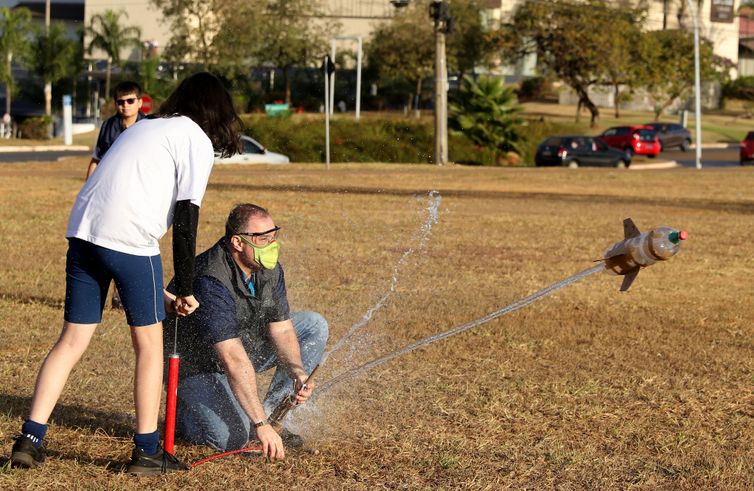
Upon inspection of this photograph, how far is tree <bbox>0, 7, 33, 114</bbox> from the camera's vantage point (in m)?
50.8

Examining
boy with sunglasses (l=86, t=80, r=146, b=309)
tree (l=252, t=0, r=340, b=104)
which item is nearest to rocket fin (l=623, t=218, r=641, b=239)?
boy with sunglasses (l=86, t=80, r=146, b=309)

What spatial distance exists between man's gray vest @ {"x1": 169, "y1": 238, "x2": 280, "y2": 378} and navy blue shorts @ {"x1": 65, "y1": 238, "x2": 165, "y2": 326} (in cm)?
37

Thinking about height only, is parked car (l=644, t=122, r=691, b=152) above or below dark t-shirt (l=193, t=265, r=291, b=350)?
above

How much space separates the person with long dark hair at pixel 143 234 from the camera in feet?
14.3

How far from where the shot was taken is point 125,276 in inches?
174

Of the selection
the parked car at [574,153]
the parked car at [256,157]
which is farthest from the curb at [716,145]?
the parked car at [256,157]

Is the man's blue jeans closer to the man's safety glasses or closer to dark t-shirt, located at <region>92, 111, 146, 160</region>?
the man's safety glasses

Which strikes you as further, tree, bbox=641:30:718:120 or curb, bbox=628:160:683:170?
tree, bbox=641:30:718:120

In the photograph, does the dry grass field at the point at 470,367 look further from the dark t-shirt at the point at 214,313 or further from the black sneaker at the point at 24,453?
the dark t-shirt at the point at 214,313

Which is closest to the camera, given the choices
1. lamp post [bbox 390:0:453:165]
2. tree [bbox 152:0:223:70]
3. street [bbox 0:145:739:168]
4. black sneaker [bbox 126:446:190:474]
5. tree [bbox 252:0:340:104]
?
black sneaker [bbox 126:446:190:474]

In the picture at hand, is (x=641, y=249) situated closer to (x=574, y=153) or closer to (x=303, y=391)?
(x=303, y=391)

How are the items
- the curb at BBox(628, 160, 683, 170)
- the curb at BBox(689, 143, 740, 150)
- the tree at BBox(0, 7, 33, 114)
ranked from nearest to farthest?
the curb at BBox(628, 160, 683, 170)
the tree at BBox(0, 7, 33, 114)
the curb at BBox(689, 143, 740, 150)

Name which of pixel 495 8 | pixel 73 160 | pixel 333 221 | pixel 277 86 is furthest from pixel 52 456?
pixel 495 8

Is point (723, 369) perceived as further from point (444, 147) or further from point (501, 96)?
point (501, 96)
